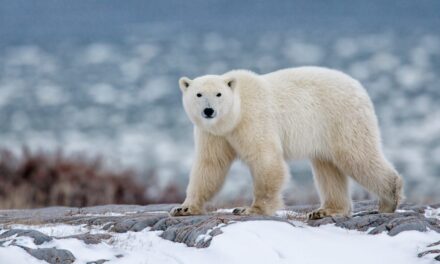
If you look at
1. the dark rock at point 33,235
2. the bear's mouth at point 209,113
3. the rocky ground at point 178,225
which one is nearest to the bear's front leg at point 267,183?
the rocky ground at point 178,225

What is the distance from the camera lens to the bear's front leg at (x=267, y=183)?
1012 centimetres

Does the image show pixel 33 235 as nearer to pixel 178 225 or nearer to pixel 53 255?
pixel 53 255

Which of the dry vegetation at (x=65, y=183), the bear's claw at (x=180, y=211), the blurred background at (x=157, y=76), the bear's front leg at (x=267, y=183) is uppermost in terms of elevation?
the blurred background at (x=157, y=76)

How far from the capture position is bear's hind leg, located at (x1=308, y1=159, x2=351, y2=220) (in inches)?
425

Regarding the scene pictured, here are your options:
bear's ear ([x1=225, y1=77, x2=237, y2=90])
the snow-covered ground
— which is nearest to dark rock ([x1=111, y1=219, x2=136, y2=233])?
the snow-covered ground

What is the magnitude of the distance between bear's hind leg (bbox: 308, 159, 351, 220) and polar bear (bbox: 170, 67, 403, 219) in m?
0.01

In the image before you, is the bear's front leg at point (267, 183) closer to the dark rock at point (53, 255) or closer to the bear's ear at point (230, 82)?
the bear's ear at point (230, 82)

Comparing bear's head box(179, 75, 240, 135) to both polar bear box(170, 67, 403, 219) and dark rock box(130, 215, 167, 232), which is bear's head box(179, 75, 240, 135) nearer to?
polar bear box(170, 67, 403, 219)

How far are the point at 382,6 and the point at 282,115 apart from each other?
130 meters

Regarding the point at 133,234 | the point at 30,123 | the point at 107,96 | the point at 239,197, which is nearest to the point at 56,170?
the point at 239,197

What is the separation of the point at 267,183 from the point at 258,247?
2019 mm

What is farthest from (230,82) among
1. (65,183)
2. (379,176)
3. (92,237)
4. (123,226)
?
(65,183)

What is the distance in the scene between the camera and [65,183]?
20312mm

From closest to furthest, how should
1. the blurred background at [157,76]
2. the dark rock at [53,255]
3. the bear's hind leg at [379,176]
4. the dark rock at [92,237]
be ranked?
the dark rock at [53,255] < the dark rock at [92,237] < the bear's hind leg at [379,176] < the blurred background at [157,76]
